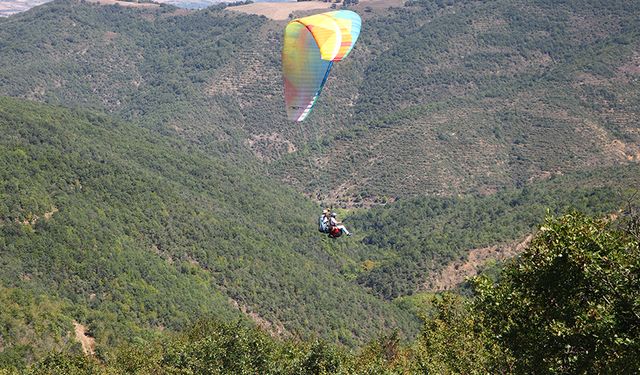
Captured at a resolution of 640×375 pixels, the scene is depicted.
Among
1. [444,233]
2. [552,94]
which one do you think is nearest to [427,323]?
[444,233]

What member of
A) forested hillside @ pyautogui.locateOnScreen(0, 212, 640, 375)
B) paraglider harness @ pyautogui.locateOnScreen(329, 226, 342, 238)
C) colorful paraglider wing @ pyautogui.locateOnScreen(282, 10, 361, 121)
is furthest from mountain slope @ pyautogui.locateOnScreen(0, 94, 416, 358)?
forested hillside @ pyautogui.locateOnScreen(0, 212, 640, 375)

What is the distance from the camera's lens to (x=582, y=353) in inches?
801

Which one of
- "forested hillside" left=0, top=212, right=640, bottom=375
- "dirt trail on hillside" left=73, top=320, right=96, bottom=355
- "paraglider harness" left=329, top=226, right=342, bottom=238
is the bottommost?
"dirt trail on hillside" left=73, top=320, right=96, bottom=355

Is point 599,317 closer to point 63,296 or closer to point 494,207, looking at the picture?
point 63,296

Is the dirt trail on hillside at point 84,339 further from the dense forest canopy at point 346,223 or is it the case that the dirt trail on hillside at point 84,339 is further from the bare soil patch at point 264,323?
the bare soil patch at point 264,323

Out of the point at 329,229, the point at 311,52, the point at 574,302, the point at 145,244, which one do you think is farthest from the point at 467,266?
the point at 574,302

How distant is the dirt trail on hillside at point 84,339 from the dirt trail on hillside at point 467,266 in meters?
55.6

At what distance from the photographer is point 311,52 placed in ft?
110

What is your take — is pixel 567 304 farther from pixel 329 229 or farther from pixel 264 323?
pixel 264 323

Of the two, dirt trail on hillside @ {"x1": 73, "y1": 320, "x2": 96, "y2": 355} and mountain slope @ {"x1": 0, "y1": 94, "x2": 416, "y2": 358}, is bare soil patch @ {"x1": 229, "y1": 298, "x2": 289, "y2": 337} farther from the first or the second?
dirt trail on hillside @ {"x1": 73, "y1": 320, "x2": 96, "y2": 355}

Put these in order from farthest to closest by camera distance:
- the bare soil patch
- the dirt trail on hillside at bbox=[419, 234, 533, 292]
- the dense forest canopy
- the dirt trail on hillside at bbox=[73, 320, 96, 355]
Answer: the dirt trail on hillside at bbox=[419, 234, 533, 292] → the bare soil patch → the dirt trail on hillside at bbox=[73, 320, 96, 355] → the dense forest canopy

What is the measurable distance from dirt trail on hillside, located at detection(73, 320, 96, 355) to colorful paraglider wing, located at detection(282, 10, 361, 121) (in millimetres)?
40048

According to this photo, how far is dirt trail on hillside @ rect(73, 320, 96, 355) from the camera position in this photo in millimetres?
66062

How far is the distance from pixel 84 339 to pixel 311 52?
144 ft
